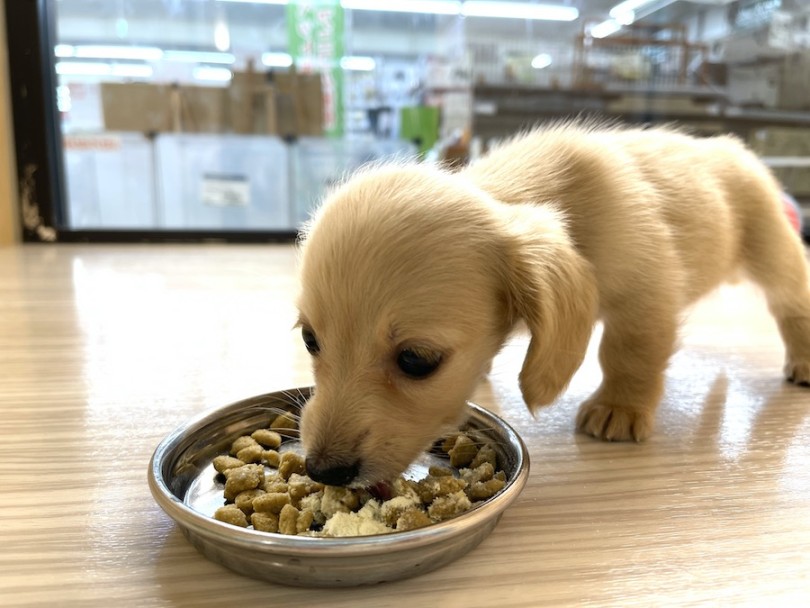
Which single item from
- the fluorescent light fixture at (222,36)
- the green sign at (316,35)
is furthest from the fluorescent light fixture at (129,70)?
the green sign at (316,35)

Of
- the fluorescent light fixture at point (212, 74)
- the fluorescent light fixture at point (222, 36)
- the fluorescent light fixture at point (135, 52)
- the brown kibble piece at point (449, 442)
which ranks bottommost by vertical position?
the brown kibble piece at point (449, 442)

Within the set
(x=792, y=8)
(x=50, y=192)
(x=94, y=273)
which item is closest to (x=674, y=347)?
(x=94, y=273)

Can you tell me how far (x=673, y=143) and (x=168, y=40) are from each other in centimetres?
337

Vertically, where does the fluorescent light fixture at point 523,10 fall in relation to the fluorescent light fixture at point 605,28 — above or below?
above

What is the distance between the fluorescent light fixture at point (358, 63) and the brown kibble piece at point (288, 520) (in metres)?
3.68

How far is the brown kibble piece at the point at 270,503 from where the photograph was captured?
941 mm

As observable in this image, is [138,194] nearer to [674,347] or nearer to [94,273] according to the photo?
[94,273]

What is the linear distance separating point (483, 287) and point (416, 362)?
6.5 inches

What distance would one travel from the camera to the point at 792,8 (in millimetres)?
4102

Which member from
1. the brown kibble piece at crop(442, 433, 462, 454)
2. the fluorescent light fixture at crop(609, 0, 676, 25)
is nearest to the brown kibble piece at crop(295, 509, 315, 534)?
the brown kibble piece at crop(442, 433, 462, 454)

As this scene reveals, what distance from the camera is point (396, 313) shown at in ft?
3.19

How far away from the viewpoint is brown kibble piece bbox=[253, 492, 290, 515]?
0.94m

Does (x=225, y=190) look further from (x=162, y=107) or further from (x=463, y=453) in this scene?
(x=463, y=453)

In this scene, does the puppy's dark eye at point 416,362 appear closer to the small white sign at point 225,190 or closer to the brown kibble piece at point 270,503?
the brown kibble piece at point 270,503
